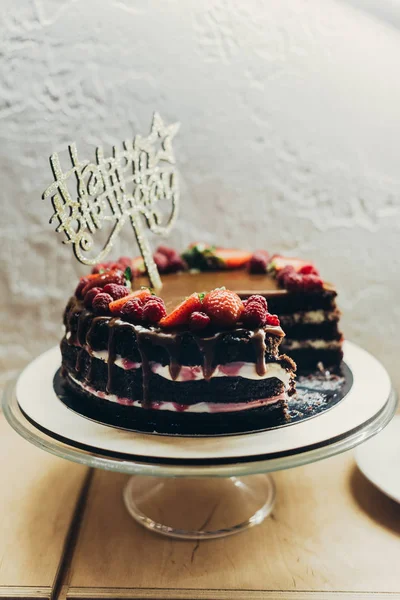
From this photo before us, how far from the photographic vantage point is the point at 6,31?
96.4 inches

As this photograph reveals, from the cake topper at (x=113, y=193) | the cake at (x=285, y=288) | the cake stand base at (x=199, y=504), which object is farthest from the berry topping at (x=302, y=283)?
the cake stand base at (x=199, y=504)

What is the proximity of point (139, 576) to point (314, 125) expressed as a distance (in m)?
1.99

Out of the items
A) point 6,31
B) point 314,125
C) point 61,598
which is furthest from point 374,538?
point 6,31

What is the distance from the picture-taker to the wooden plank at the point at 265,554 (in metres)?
1.60

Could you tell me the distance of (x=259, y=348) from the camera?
1.73 meters

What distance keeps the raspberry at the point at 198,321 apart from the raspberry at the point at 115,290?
0.33 m

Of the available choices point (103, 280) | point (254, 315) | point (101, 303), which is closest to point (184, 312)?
point (254, 315)

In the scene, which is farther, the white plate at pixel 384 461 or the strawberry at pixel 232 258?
the strawberry at pixel 232 258

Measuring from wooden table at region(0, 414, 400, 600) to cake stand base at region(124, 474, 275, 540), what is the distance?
0.11ft

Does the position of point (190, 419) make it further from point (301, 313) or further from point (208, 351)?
point (301, 313)

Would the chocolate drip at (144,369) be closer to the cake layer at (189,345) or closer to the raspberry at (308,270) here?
the cake layer at (189,345)

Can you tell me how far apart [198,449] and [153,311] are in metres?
0.42

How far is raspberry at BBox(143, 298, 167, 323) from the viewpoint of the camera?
1.77 metres

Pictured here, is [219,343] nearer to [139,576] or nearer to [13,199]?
[139,576]
